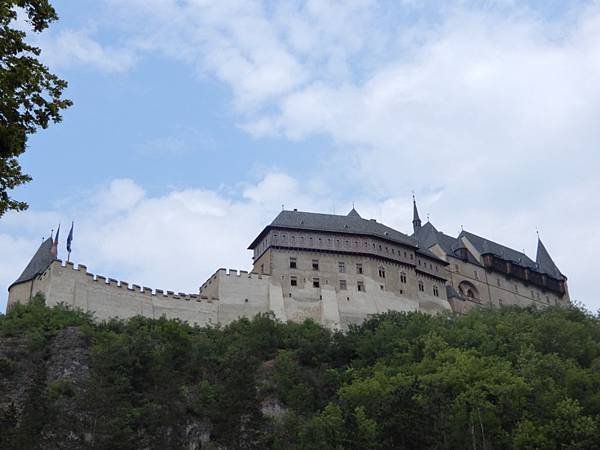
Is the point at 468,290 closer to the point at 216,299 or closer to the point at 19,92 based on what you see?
the point at 216,299

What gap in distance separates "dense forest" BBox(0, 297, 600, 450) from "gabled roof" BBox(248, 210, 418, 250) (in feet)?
41.8

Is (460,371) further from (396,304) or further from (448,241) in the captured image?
(448,241)

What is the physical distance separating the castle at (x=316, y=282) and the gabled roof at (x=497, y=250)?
9.39ft

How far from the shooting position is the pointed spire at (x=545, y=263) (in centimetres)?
8650

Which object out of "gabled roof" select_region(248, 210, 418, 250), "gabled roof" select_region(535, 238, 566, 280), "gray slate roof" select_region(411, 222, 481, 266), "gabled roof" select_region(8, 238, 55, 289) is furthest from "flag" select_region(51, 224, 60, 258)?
"gabled roof" select_region(535, 238, 566, 280)

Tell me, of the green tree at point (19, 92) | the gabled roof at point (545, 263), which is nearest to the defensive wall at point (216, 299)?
the gabled roof at point (545, 263)

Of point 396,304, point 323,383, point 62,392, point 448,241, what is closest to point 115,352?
point 62,392

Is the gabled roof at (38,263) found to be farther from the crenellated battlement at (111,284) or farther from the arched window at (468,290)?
the arched window at (468,290)

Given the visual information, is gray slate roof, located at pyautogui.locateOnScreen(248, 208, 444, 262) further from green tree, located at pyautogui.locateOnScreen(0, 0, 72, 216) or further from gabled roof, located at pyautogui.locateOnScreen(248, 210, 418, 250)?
green tree, located at pyautogui.locateOnScreen(0, 0, 72, 216)

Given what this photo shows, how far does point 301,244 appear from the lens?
64312 millimetres

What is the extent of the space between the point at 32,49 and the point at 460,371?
29570mm

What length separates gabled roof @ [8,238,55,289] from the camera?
55.9 metres

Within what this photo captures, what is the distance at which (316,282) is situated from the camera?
2469 inches

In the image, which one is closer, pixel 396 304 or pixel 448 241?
pixel 396 304
